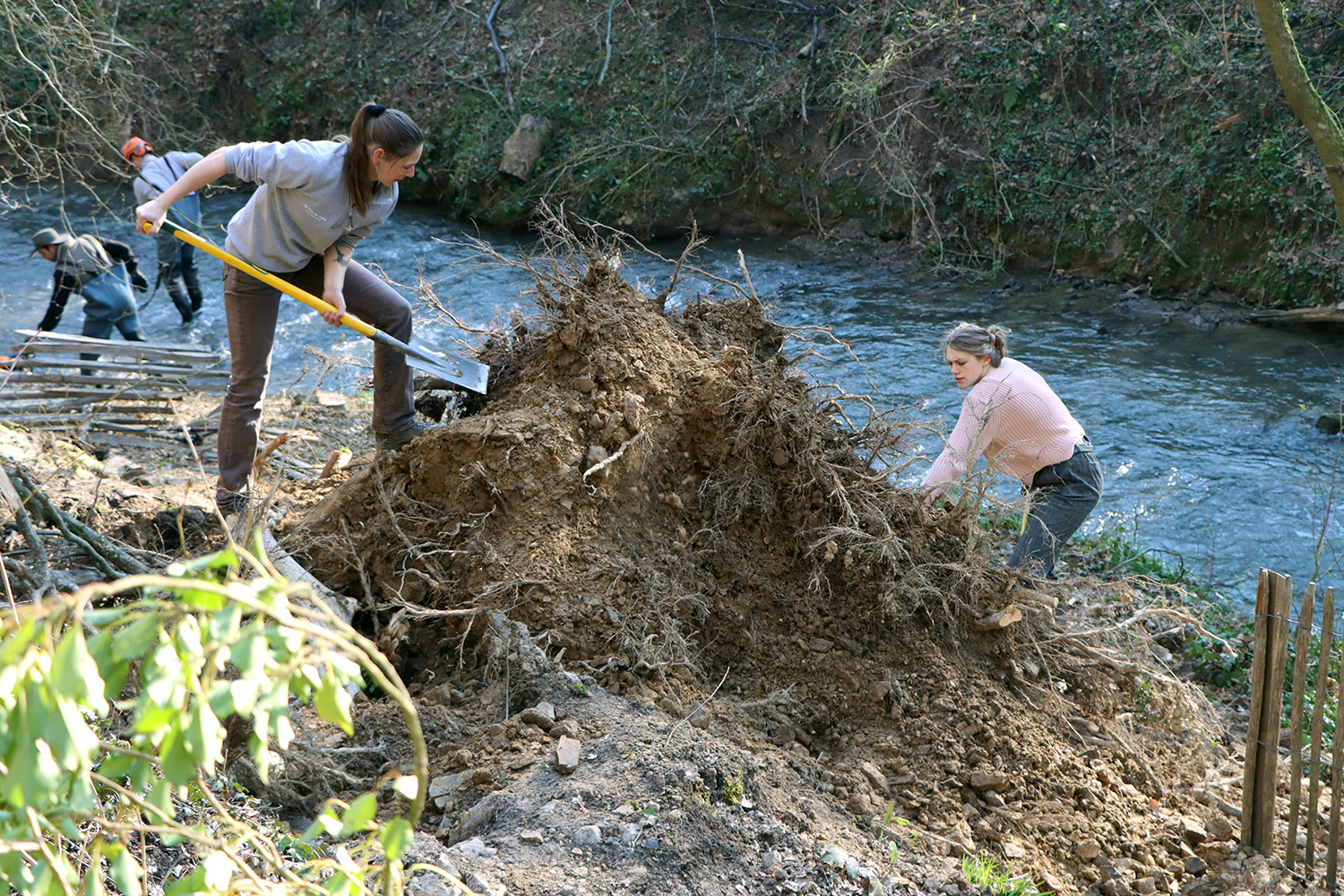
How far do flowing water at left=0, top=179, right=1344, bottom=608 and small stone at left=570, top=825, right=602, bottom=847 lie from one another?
302cm

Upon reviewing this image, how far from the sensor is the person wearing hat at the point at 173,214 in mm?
7688

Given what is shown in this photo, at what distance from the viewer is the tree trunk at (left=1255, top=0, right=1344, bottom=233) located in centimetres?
474

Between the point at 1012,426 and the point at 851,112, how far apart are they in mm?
8547

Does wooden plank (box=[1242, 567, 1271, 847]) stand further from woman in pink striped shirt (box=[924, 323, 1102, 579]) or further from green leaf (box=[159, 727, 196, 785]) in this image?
green leaf (box=[159, 727, 196, 785])

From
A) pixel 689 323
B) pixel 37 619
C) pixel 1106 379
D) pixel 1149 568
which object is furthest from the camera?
pixel 1106 379

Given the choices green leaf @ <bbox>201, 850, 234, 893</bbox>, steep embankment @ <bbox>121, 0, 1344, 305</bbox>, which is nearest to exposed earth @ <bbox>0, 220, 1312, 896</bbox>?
green leaf @ <bbox>201, 850, 234, 893</bbox>

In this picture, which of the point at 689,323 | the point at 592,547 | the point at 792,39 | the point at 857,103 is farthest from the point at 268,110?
the point at 592,547

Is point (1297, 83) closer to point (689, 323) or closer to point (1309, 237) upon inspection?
point (689, 323)

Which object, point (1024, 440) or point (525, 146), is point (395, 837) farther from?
point (525, 146)

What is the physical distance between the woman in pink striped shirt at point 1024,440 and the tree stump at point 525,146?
869 cm

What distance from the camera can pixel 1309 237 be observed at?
915cm

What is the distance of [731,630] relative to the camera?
3.53m

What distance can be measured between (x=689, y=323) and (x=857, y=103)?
27.3 ft

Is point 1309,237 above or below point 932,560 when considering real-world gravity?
above
